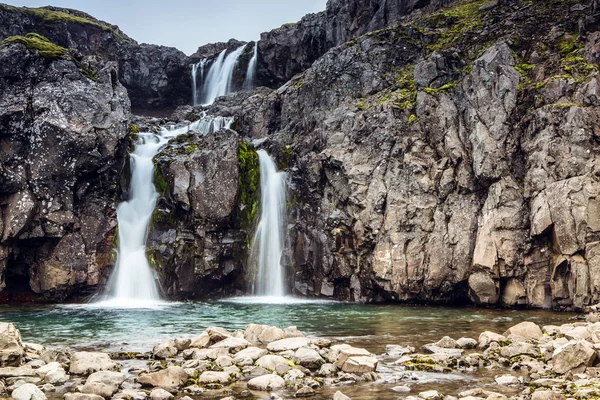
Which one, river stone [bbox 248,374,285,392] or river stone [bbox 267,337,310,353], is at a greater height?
river stone [bbox 267,337,310,353]

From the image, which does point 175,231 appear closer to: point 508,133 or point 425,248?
point 425,248

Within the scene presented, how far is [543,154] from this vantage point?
32406 millimetres

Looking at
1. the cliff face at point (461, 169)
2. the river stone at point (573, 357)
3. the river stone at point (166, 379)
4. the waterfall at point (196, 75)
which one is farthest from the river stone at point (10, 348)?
the waterfall at point (196, 75)

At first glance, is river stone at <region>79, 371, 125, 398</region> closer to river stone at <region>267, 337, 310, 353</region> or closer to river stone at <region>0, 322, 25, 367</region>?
river stone at <region>0, 322, 25, 367</region>

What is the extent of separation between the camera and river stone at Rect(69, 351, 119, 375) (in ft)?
48.4

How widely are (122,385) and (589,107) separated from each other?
101ft

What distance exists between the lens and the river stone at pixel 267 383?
1341 cm

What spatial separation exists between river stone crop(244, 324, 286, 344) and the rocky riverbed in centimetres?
81

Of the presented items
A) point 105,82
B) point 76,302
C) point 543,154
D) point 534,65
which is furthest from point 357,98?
point 76,302

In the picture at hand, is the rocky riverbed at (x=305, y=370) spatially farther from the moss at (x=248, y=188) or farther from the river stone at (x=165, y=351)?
the moss at (x=248, y=188)

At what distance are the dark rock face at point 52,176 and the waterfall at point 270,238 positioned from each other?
11.0 meters

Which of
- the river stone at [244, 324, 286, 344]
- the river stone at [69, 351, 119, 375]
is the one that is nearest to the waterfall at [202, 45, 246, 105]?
the river stone at [244, 324, 286, 344]

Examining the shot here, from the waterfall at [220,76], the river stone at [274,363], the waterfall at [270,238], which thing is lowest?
the river stone at [274,363]

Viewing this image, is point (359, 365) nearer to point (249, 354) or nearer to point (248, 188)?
point (249, 354)
